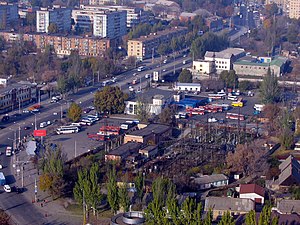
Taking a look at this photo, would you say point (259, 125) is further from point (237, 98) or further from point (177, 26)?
point (177, 26)

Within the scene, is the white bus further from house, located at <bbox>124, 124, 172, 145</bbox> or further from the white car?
the white car

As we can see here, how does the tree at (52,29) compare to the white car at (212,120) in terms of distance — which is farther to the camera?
the tree at (52,29)

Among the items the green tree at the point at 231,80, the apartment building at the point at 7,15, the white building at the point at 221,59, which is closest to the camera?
the green tree at the point at 231,80

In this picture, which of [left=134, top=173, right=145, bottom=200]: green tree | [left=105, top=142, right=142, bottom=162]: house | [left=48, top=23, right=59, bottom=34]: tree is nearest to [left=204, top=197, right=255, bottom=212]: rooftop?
[left=134, top=173, right=145, bottom=200]: green tree

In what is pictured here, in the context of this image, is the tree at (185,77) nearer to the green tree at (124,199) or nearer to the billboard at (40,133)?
the billboard at (40,133)

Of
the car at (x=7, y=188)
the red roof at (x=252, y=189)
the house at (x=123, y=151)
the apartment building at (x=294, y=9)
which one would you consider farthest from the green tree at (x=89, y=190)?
the apartment building at (x=294, y=9)

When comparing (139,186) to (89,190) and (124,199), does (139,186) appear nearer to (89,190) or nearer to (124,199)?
(124,199)
